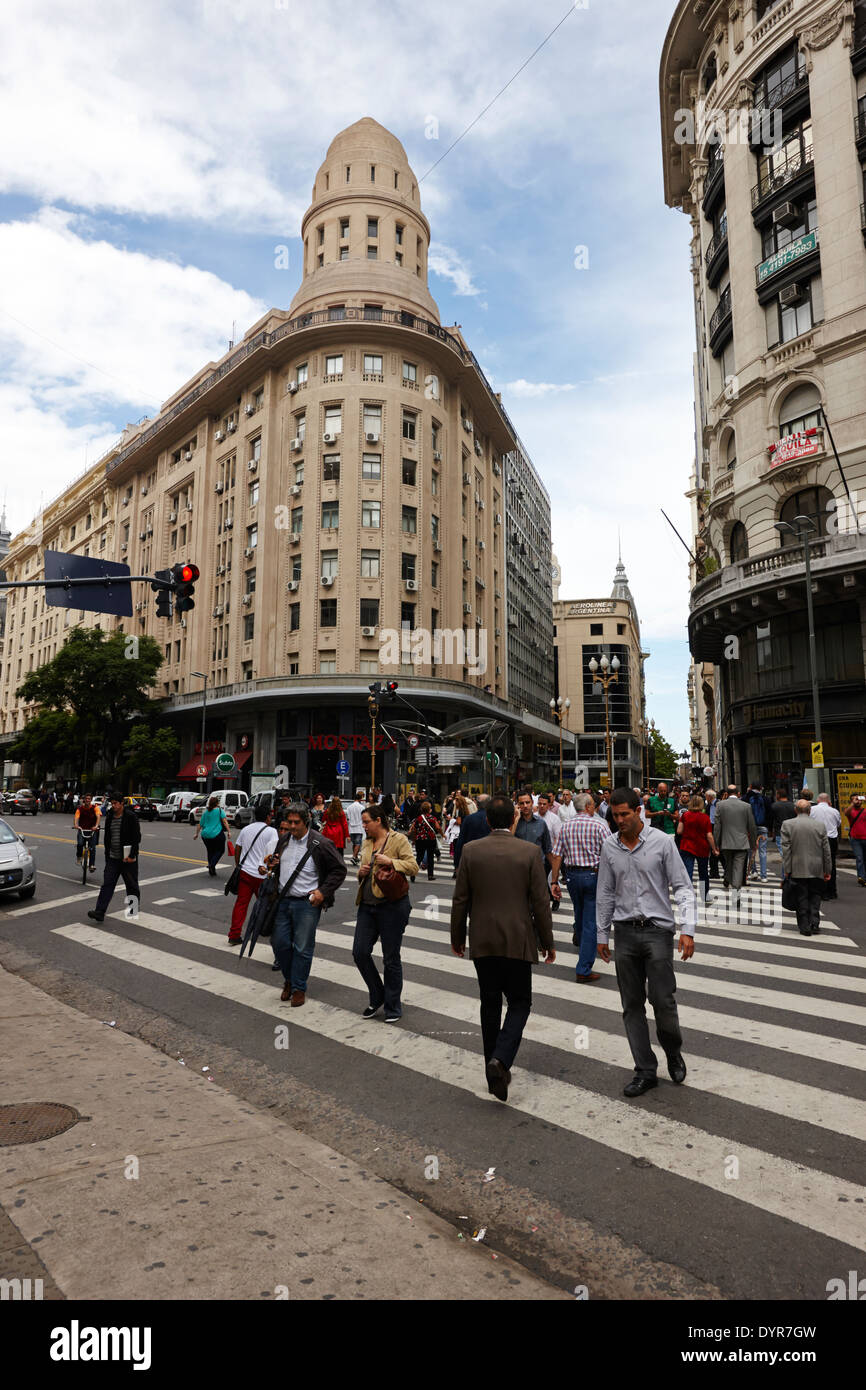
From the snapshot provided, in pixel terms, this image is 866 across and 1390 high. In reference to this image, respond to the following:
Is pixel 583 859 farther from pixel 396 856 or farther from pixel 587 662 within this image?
pixel 587 662

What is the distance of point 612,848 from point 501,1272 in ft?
9.36

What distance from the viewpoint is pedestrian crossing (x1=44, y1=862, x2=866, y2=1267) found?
409 cm

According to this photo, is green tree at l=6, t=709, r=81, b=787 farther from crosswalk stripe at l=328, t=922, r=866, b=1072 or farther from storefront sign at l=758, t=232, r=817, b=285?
crosswalk stripe at l=328, t=922, r=866, b=1072

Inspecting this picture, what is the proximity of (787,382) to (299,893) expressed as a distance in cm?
2831

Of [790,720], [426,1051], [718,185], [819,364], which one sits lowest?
[426,1051]

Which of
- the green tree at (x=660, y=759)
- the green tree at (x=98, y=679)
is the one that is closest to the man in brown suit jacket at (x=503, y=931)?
the green tree at (x=98, y=679)

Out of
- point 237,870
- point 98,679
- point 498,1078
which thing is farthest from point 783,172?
point 98,679

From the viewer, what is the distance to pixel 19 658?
289 feet

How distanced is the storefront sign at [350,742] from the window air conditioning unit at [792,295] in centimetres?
2628

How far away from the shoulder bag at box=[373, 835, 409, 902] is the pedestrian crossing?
1068 millimetres
